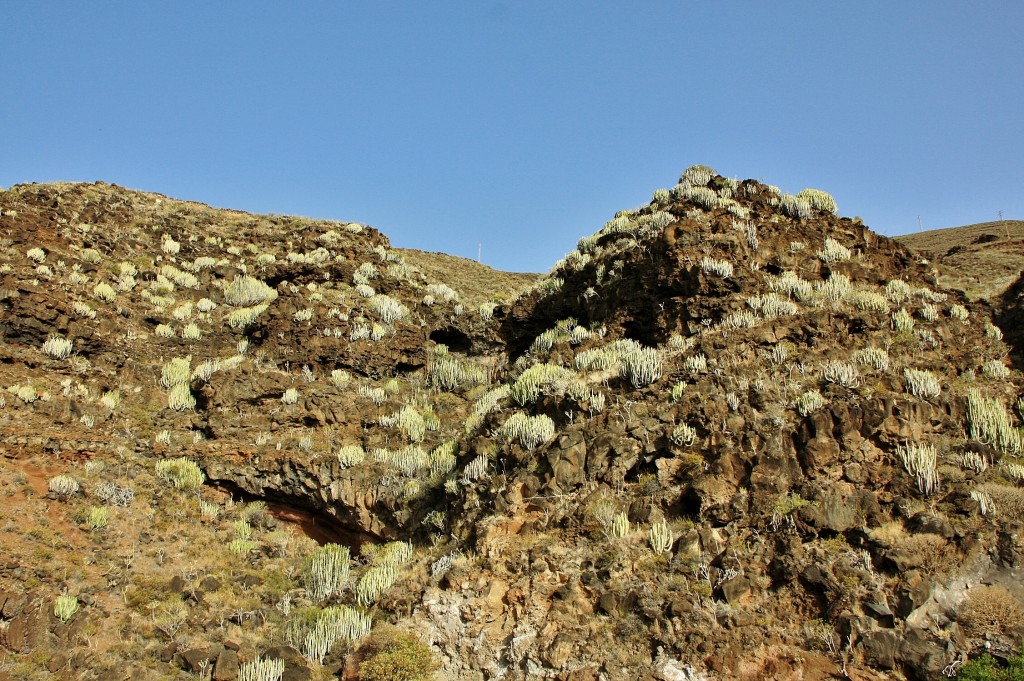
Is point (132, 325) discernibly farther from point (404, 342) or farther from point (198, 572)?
point (198, 572)

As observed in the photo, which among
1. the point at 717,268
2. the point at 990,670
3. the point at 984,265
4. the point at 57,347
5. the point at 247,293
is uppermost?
the point at 984,265

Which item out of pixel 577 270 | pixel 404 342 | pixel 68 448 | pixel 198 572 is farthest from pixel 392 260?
pixel 198 572

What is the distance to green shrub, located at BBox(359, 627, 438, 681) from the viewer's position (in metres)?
8.17

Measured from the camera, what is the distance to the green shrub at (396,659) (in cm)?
817

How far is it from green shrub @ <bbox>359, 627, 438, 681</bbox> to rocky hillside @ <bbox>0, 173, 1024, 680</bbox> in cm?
4

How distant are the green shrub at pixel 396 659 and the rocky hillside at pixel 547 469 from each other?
4cm

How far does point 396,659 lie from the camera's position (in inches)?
328

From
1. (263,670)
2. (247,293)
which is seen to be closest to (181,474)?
(263,670)

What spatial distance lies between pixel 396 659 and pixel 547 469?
3697 mm

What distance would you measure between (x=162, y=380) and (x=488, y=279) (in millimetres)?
19908

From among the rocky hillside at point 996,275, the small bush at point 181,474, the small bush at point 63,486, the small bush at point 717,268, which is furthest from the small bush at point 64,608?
the rocky hillside at point 996,275

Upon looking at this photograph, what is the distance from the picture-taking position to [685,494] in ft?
30.9

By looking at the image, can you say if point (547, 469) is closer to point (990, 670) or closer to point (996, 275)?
point (990, 670)

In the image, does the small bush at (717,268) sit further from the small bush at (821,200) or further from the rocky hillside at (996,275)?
the rocky hillside at (996,275)
